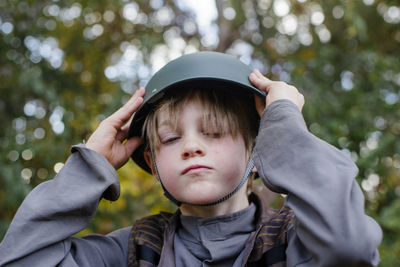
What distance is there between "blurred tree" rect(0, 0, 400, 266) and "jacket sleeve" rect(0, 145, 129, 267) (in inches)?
84.2

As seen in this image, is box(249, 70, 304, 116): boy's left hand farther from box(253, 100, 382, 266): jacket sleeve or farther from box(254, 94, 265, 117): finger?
box(253, 100, 382, 266): jacket sleeve

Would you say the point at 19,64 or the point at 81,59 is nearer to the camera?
the point at 19,64

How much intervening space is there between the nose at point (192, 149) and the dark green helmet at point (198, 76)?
304mm

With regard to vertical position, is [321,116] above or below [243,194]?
below

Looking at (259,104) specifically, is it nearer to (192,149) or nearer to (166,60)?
(192,149)

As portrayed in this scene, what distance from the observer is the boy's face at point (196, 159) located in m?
1.58

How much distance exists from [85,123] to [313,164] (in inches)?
140

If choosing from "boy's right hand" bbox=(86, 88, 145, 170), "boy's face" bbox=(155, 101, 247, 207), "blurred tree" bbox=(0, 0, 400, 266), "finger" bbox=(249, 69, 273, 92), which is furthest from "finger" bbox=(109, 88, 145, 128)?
"blurred tree" bbox=(0, 0, 400, 266)

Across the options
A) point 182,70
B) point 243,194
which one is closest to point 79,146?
point 182,70

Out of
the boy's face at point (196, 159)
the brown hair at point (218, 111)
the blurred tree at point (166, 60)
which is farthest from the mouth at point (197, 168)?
the blurred tree at point (166, 60)

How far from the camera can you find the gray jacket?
1.25 meters

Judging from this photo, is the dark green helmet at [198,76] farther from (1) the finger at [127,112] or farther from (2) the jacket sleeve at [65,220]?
(2) the jacket sleeve at [65,220]

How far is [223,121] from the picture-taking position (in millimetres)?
1678

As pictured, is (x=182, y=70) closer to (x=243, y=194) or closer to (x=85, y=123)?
(x=243, y=194)
